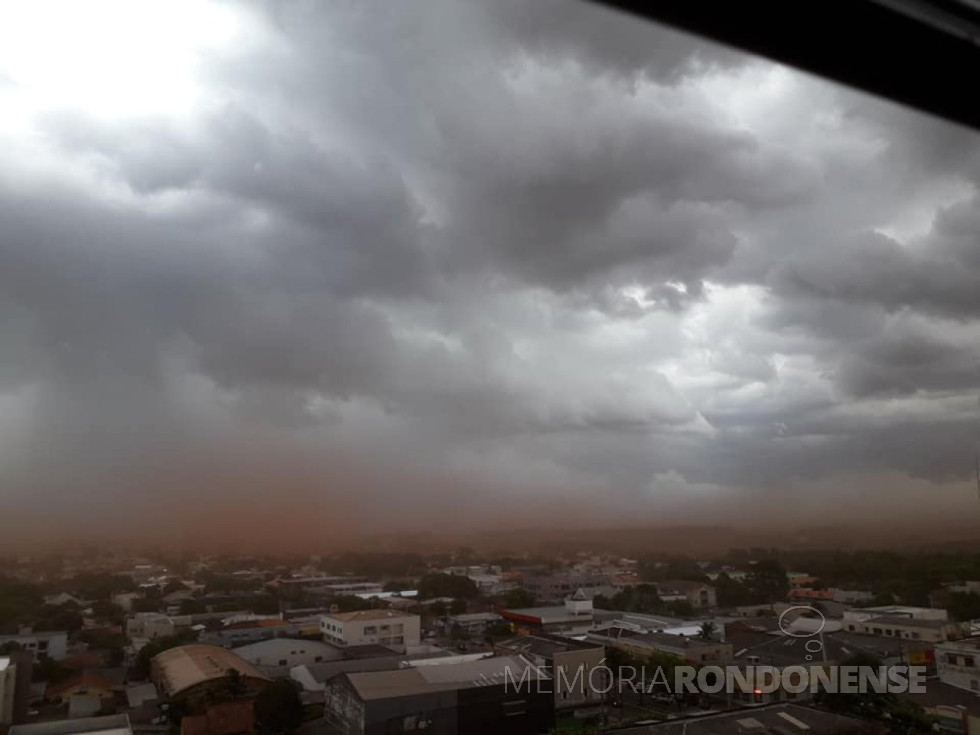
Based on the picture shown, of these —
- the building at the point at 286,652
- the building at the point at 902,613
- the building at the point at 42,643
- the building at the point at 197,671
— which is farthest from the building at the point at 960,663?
the building at the point at 42,643

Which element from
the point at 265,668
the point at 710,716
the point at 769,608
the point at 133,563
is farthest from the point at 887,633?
the point at 133,563

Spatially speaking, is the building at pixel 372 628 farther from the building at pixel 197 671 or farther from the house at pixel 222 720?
the house at pixel 222 720

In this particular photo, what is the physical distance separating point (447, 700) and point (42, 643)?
1642 millimetres

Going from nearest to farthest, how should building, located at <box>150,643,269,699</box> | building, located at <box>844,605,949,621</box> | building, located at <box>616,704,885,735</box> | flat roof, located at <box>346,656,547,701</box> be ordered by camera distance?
building, located at <box>150,643,269,699</box> < flat roof, located at <box>346,656,547,701</box> < building, located at <box>616,704,885,735</box> < building, located at <box>844,605,949,621</box>

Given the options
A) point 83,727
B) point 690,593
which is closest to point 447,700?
point 83,727

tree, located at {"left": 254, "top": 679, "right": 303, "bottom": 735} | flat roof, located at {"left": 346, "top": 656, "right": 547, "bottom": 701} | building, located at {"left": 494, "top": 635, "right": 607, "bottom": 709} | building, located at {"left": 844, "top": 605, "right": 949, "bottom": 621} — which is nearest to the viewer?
tree, located at {"left": 254, "top": 679, "right": 303, "bottom": 735}

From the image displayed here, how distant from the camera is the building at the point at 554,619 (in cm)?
411

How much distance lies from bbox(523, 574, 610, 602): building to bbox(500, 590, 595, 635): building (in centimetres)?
7

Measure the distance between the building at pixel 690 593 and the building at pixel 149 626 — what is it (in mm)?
3131

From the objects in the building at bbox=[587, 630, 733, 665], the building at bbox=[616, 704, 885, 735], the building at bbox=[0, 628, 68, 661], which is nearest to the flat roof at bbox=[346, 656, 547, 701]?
the building at bbox=[616, 704, 885, 735]

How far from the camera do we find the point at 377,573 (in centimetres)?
377

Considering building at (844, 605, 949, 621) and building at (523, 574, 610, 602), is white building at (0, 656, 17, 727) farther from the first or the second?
building at (844, 605, 949, 621)

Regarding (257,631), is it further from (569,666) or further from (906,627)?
(906,627)

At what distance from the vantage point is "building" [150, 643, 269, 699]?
275 centimetres
